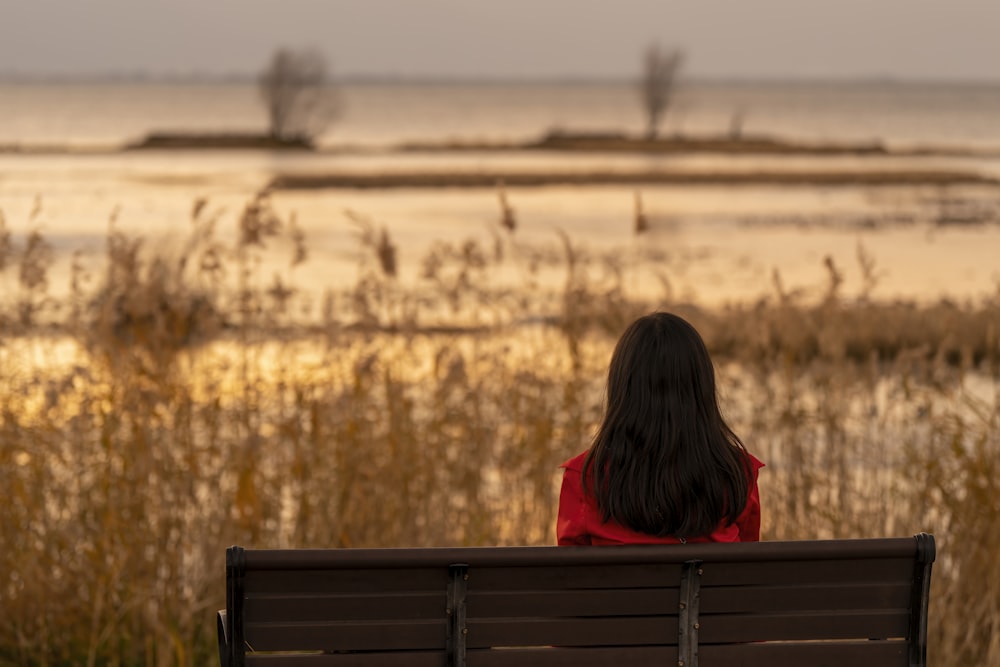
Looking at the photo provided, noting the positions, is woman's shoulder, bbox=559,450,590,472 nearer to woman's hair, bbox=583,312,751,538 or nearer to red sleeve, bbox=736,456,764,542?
woman's hair, bbox=583,312,751,538

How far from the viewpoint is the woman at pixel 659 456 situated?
257 cm

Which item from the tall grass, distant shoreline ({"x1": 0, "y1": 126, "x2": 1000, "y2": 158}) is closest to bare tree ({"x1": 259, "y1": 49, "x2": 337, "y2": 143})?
distant shoreline ({"x1": 0, "y1": 126, "x2": 1000, "y2": 158})

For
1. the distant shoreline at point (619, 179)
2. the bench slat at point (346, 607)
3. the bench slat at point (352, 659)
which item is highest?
the distant shoreline at point (619, 179)

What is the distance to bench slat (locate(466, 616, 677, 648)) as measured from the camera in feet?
7.79

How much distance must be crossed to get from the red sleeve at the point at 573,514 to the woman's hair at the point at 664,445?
40 mm

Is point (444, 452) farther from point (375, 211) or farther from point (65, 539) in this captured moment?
point (375, 211)

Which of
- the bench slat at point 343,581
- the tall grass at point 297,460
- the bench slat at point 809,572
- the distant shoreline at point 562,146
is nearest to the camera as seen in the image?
the bench slat at point 343,581

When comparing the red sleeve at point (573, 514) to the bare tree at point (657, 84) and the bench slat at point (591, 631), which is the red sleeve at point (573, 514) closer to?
the bench slat at point (591, 631)

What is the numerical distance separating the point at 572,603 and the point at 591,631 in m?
0.07

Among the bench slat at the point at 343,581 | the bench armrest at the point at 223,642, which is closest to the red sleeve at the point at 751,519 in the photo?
the bench slat at the point at 343,581

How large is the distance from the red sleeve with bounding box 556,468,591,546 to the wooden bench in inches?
10.8

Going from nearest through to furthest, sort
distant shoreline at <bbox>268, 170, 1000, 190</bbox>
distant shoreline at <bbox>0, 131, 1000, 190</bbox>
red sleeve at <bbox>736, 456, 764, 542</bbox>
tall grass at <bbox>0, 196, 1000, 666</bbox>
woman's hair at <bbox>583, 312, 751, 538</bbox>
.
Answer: woman's hair at <bbox>583, 312, 751, 538</bbox>, red sleeve at <bbox>736, 456, 764, 542</bbox>, tall grass at <bbox>0, 196, 1000, 666</bbox>, distant shoreline at <bbox>268, 170, 1000, 190</bbox>, distant shoreline at <bbox>0, 131, 1000, 190</bbox>

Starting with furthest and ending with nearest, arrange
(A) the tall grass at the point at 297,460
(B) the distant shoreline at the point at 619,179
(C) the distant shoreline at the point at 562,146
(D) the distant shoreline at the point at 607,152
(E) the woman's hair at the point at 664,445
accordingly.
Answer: (C) the distant shoreline at the point at 562,146 → (D) the distant shoreline at the point at 607,152 → (B) the distant shoreline at the point at 619,179 → (A) the tall grass at the point at 297,460 → (E) the woman's hair at the point at 664,445

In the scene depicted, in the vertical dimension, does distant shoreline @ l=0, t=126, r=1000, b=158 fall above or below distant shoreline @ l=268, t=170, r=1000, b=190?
above
